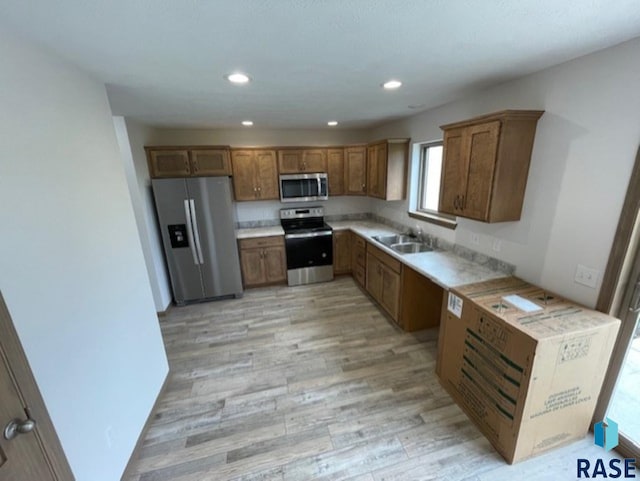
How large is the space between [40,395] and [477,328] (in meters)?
2.37

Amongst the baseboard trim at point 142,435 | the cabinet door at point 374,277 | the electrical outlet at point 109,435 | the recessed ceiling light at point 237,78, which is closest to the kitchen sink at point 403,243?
the cabinet door at point 374,277

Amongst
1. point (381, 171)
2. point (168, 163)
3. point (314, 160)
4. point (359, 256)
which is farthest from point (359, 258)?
point (168, 163)

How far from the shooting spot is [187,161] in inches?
135

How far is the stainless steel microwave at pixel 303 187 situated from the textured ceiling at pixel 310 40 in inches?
76.6

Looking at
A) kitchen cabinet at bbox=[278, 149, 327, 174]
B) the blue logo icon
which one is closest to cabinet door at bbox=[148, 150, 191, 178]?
kitchen cabinet at bbox=[278, 149, 327, 174]

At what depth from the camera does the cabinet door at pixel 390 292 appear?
2.93 m

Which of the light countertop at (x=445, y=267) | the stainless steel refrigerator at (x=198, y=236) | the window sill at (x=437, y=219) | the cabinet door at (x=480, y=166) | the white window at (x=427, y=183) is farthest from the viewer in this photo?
the stainless steel refrigerator at (x=198, y=236)

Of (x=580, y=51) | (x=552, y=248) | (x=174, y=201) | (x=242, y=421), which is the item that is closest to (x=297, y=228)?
(x=174, y=201)

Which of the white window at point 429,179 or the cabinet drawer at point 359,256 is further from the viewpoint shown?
the cabinet drawer at point 359,256

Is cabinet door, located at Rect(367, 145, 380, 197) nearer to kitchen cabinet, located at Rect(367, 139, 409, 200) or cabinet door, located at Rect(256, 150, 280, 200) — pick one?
kitchen cabinet, located at Rect(367, 139, 409, 200)

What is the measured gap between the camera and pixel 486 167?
1.94 metres

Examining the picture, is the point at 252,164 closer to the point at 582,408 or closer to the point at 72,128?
the point at 72,128

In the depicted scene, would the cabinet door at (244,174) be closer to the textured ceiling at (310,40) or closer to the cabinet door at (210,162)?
the cabinet door at (210,162)

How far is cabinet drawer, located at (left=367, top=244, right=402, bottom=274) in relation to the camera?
2866mm
